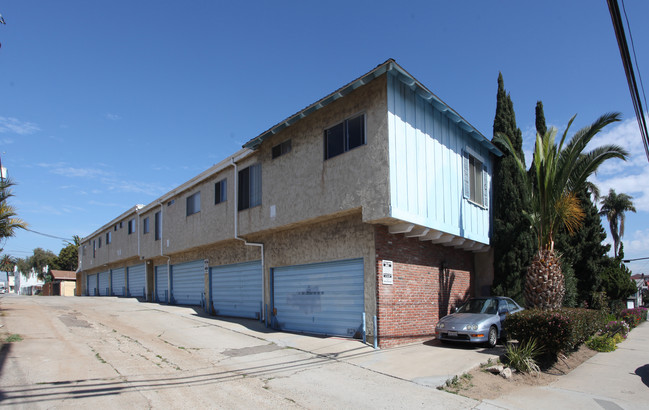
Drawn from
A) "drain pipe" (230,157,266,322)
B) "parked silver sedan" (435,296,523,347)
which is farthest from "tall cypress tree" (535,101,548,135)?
"drain pipe" (230,157,266,322)

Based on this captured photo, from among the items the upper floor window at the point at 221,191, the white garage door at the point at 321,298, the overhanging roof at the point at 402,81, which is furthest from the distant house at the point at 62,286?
the overhanging roof at the point at 402,81

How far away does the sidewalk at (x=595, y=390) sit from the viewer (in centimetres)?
723

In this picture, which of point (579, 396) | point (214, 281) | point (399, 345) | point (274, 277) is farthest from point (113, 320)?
point (579, 396)

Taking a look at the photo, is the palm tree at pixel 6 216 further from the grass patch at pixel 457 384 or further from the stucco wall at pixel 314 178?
the grass patch at pixel 457 384

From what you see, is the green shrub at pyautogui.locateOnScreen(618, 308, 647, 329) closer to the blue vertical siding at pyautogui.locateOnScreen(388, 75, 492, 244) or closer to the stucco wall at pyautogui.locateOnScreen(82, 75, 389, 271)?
the blue vertical siding at pyautogui.locateOnScreen(388, 75, 492, 244)

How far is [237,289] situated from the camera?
56.1 ft

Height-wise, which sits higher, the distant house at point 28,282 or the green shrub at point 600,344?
the green shrub at point 600,344

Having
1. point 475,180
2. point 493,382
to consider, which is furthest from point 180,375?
point 475,180

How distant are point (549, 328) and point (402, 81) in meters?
6.98

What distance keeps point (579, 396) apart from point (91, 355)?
394 inches

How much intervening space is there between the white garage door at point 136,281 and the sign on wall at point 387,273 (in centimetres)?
1971

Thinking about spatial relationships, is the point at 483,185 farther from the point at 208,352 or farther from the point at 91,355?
the point at 91,355

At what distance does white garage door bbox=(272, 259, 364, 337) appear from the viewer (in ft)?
38.6

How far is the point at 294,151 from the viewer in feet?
43.4
